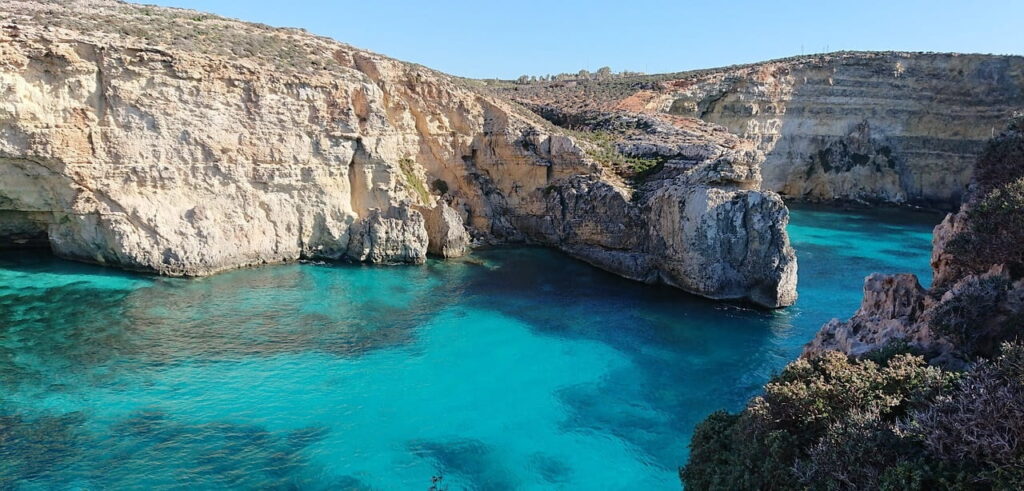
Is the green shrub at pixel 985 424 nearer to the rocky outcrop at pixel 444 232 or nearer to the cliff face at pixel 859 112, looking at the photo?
the rocky outcrop at pixel 444 232

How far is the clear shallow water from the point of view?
45.9 feet

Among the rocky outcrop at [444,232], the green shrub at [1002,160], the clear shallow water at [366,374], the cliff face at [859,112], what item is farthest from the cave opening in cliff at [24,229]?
the cliff face at [859,112]

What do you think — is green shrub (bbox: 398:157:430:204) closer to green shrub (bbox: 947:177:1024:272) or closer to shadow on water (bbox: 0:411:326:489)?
shadow on water (bbox: 0:411:326:489)

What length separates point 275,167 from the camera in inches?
1121

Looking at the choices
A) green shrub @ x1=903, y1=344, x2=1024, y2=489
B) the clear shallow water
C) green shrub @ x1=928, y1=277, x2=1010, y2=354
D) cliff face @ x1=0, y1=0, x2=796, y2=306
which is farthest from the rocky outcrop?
green shrub @ x1=903, y1=344, x2=1024, y2=489

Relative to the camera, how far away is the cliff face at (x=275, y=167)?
24391 millimetres

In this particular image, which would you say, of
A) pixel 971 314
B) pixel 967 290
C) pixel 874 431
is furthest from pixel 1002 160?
pixel 874 431

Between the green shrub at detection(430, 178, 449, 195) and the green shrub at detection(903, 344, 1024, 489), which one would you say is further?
the green shrub at detection(430, 178, 449, 195)

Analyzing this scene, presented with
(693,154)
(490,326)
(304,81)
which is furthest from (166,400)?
(693,154)

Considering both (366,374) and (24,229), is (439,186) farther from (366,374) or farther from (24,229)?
(24,229)

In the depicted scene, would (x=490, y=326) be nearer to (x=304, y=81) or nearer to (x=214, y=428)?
(x=214, y=428)

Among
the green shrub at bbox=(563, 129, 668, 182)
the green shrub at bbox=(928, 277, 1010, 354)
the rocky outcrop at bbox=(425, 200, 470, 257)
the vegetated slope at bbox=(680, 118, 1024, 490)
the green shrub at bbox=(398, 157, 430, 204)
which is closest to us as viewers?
the vegetated slope at bbox=(680, 118, 1024, 490)

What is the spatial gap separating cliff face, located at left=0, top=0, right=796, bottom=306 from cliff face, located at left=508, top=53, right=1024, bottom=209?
1735 centimetres

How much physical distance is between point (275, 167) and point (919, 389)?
2658 centimetres
